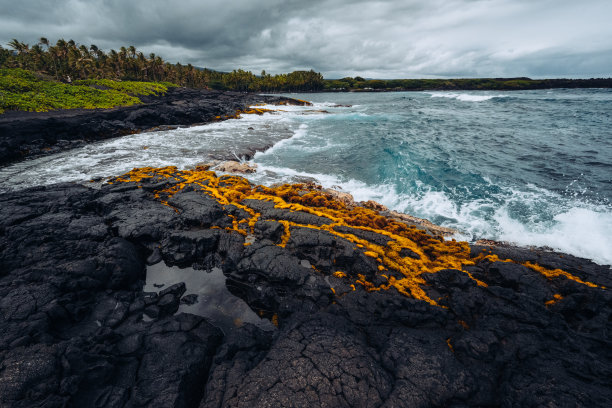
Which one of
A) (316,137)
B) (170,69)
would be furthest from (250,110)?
(170,69)

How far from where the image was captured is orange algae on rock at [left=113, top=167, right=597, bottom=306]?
21.4ft

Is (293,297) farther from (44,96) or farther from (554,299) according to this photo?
(44,96)

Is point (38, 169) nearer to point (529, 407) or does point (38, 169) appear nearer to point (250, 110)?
point (529, 407)

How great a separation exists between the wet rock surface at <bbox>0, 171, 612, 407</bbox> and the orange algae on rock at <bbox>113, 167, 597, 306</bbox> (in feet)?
0.48

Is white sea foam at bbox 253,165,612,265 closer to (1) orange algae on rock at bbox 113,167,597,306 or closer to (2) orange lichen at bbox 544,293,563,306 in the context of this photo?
(1) orange algae on rock at bbox 113,167,597,306

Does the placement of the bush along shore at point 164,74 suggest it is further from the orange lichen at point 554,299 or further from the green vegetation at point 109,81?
the orange lichen at point 554,299

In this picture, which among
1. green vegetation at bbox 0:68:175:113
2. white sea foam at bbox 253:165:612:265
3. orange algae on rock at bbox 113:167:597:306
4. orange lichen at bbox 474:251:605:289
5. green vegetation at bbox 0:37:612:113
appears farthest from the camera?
green vegetation at bbox 0:37:612:113

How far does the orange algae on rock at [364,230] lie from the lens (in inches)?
256

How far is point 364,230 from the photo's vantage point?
27.5ft

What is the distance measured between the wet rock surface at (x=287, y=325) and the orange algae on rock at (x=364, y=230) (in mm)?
147

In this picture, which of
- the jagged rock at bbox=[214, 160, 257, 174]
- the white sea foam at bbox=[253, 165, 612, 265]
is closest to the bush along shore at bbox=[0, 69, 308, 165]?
the jagged rock at bbox=[214, 160, 257, 174]

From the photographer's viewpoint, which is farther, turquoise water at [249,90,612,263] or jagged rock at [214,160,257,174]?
jagged rock at [214,160,257,174]

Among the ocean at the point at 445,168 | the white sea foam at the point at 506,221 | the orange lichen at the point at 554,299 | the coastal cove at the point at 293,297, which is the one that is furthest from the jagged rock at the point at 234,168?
the orange lichen at the point at 554,299

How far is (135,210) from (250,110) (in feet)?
146
